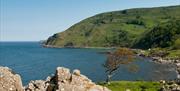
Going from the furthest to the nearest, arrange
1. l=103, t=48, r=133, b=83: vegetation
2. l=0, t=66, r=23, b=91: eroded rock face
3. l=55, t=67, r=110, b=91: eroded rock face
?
1. l=103, t=48, r=133, b=83: vegetation
2. l=55, t=67, r=110, b=91: eroded rock face
3. l=0, t=66, r=23, b=91: eroded rock face

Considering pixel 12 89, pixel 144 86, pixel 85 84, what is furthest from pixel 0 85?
pixel 144 86

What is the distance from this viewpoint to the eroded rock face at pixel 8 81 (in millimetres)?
23109

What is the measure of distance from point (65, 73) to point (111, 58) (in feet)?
267

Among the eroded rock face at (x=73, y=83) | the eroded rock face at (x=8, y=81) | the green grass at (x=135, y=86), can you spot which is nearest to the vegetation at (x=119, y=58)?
the green grass at (x=135, y=86)

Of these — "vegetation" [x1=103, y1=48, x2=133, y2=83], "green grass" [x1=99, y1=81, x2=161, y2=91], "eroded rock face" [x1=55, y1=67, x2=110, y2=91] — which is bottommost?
"green grass" [x1=99, y1=81, x2=161, y2=91]

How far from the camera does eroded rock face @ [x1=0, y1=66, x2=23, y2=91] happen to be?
2311 centimetres

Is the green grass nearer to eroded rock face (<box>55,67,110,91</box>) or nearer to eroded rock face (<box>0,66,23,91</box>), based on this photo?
eroded rock face (<box>55,67,110,91</box>)

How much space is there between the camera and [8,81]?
23484mm

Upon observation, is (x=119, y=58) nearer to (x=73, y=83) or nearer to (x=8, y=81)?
(x=73, y=83)

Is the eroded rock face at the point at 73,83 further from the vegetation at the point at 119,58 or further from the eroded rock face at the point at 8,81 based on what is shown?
the vegetation at the point at 119,58

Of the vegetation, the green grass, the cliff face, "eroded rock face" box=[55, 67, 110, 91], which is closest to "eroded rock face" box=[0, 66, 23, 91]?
the cliff face

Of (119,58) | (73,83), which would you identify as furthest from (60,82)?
(119,58)

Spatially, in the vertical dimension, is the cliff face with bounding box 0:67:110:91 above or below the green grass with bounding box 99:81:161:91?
above

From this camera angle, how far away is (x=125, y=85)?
303 feet
